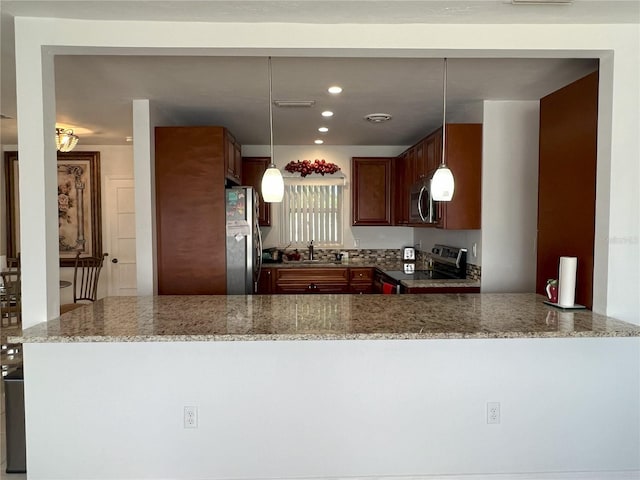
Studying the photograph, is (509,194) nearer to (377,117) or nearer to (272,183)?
(377,117)

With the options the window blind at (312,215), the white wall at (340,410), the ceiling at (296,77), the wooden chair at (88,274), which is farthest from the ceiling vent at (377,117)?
the wooden chair at (88,274)

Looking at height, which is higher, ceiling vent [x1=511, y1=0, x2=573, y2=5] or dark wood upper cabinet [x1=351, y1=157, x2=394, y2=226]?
ceiling vent [x1=511, y1=0, x2=573, y2=5]

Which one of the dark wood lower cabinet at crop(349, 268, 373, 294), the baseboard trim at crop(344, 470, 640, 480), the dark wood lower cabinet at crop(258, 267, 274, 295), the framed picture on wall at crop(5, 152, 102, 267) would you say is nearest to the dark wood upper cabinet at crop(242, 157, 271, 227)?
the dark wood lower cabinet at crop(258, 267, 274, 295)

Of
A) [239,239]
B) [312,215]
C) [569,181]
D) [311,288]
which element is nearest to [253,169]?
[312,215]

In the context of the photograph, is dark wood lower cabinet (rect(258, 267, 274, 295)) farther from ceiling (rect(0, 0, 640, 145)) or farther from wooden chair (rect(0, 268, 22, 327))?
wooden chair (rect(0, 268, 22, 327))

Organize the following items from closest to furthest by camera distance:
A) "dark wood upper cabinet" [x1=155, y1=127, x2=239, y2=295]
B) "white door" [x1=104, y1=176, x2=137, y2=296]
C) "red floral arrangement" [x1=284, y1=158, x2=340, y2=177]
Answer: "dark wood upper cabinet" [x1=155, y1=127, x2=239, y2=295] → "red floral arrangement" [x1=284, y1=158, x2=340, y2=177] → "white door" [x1=104, y1=176, x2=137, y2=296]

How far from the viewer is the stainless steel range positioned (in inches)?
159

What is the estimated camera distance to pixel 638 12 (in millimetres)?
2100

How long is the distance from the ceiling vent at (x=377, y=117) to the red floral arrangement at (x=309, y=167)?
1.31 m

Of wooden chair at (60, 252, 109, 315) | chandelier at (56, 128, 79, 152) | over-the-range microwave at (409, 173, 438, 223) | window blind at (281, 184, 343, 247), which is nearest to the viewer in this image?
over-the-range microwave at (409, 173, 438, 223)

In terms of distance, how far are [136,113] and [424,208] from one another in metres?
2.64

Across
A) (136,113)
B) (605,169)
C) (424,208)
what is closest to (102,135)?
(136,113)

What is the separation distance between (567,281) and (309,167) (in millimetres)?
3478

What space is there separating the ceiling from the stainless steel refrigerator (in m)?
0.77
